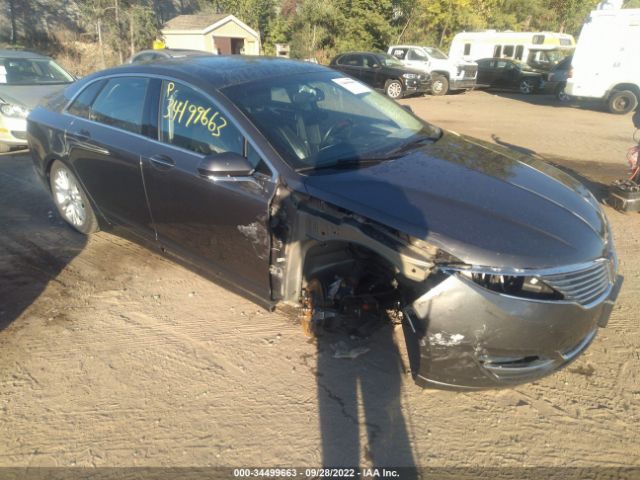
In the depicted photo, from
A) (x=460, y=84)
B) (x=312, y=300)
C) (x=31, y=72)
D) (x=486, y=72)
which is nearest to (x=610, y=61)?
(x=460, y=84)

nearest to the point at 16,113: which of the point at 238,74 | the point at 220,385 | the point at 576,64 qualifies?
the point at 238,74

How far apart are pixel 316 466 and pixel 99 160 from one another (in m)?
2.89

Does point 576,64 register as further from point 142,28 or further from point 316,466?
point 142,28

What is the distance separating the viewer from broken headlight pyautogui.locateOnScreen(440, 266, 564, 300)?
207 cm

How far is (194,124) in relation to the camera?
3.03m

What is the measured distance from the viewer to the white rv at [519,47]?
67.9 ft

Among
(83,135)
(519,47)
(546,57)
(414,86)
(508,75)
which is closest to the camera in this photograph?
(83,135)

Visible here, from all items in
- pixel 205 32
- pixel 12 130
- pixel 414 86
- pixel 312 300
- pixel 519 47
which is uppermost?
pixel 205 32

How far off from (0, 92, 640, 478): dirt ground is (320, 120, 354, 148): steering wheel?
128cm

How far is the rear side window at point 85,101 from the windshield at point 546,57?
69.5ft

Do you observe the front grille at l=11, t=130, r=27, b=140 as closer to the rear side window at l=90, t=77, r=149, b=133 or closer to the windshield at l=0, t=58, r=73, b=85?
the windshield at l=0, t=58, r=73, b=85

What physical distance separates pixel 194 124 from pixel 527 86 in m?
19.6

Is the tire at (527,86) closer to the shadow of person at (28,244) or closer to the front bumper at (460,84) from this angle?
the front bumper at (460,84)

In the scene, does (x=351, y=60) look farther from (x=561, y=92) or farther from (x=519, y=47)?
(x=519, y=47)
